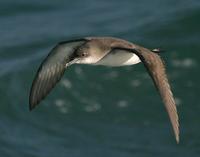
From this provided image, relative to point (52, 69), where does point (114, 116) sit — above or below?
below

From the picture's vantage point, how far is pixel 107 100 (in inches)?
691

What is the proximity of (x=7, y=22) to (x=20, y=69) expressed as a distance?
3080mm

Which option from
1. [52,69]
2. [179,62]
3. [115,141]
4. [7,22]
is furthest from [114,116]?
[52,69]

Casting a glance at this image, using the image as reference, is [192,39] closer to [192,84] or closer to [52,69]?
[192,84]

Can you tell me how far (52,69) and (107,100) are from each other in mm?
7176

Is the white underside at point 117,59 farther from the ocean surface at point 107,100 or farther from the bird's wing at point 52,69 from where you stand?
the ocean surface at point 107,100

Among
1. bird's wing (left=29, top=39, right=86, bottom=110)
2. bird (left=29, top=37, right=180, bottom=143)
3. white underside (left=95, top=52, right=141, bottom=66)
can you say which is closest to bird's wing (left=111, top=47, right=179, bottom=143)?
bird (left=29, top=37, right=180, bottom=143)

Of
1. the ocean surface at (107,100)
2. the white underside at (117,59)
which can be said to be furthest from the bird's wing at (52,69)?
the ocean surface at (107,100)

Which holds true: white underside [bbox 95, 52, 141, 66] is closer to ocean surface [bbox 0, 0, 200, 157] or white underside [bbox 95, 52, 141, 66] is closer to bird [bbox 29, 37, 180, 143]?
bird [bbox 29, 37, 180, 143]

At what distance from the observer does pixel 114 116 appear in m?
17.3

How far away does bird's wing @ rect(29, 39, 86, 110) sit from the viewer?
10297mm

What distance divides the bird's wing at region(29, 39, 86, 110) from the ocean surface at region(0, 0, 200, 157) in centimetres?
591

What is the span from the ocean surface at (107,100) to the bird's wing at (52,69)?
5905mm

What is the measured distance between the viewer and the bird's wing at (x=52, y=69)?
1030 centimetres
